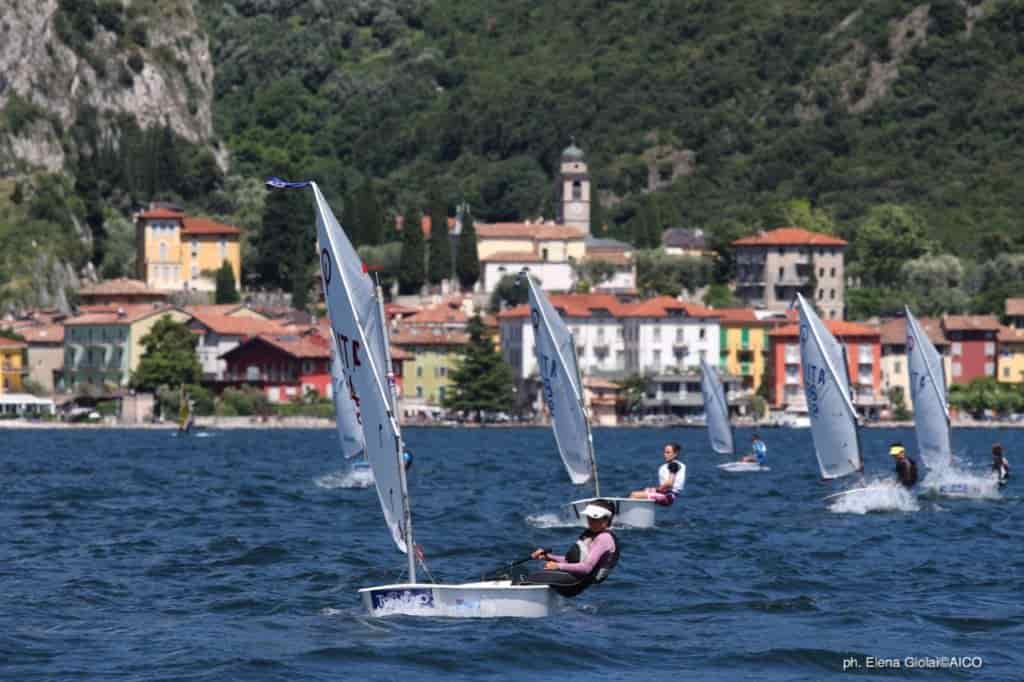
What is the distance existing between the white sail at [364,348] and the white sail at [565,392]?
2130cm

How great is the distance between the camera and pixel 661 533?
173 feet

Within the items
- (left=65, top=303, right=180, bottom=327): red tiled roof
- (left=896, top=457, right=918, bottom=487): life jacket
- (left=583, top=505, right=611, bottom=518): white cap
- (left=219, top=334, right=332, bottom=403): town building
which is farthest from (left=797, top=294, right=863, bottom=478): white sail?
(left=65, top=303, right=180, bottom=327): red tiled roof

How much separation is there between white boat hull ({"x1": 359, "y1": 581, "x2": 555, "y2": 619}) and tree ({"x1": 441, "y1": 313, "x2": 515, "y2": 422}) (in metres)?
148

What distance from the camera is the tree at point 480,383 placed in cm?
18375

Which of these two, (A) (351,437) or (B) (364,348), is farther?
(A) (351,437)

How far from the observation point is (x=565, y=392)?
187ft

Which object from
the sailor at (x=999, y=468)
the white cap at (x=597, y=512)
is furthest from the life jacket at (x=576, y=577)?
the sailor at (x=999, y=468)

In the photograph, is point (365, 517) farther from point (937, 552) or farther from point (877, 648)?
point (877, 648)

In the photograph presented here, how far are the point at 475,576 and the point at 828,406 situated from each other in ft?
67.2

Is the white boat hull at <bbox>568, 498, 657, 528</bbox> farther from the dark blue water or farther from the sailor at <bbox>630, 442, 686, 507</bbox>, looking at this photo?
the dark blue water

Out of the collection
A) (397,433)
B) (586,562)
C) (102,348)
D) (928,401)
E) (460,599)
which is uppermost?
(102,348)

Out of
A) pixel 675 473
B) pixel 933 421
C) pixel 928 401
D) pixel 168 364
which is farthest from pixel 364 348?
pixel 168 364

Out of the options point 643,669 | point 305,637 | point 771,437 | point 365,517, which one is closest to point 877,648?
point 643,669

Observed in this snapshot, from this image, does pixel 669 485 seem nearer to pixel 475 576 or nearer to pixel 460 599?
pixel 475 576
